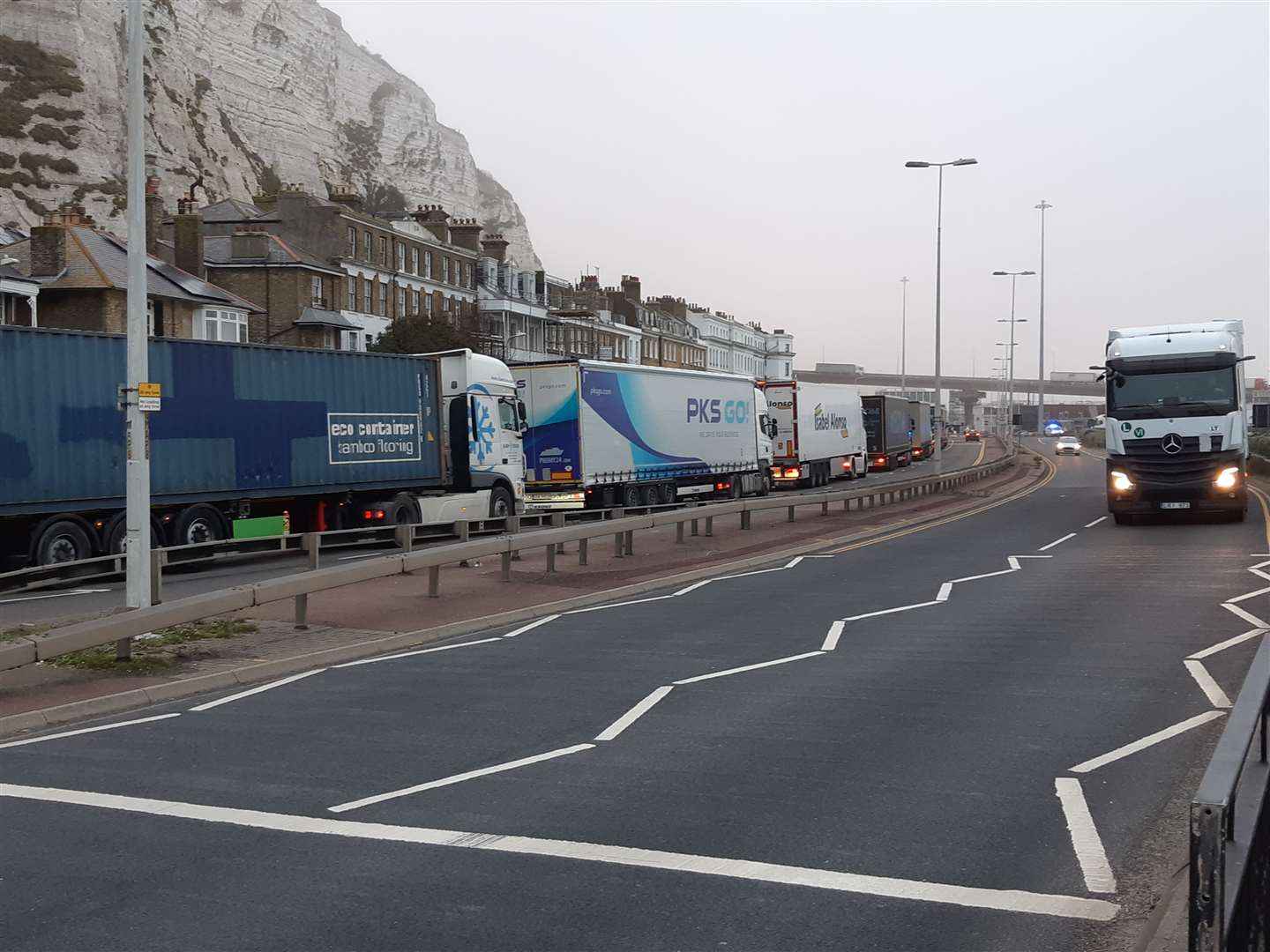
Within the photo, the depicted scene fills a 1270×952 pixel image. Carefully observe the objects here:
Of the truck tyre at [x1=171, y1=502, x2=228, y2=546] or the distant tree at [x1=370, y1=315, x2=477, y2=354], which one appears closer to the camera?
the truck tyre at [x1=171, y1=502, x2=228, y2=546]

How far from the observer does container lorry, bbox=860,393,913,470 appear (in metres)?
65.1

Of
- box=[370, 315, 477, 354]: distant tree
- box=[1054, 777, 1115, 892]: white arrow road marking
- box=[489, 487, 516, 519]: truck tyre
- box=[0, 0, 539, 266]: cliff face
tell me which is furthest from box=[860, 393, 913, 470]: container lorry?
box=[1054, 777, 1115, 892]: white arrow road marking

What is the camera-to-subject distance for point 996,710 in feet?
32.2

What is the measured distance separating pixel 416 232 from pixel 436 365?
157ft

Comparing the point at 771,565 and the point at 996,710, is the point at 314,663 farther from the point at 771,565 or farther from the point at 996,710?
the point at 771,565

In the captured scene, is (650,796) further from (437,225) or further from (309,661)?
(437,225)

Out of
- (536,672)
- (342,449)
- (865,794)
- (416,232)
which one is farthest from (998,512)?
(416,232)

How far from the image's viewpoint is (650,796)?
24.6 ft

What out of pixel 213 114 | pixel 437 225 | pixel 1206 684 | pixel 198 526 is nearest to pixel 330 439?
pixel 198 526

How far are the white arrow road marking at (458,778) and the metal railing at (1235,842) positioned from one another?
187 inches

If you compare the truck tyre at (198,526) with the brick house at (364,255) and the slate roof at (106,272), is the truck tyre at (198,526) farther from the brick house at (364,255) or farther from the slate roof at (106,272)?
the brick house at (364,255)

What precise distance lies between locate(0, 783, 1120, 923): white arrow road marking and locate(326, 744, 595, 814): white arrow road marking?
0.97 ft

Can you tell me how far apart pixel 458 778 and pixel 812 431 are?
4426cm

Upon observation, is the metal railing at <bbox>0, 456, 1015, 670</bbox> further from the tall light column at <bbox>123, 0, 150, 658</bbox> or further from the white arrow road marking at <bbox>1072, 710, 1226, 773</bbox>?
the white arrow road marking at <bbox>1072, 710, 1226, 773</bbox>
